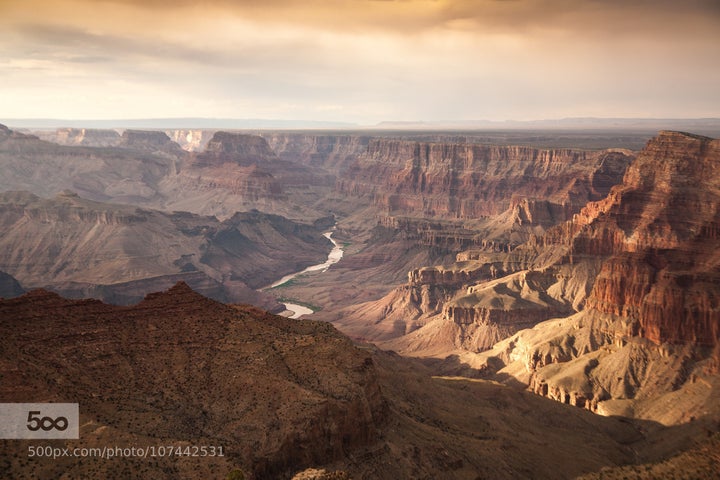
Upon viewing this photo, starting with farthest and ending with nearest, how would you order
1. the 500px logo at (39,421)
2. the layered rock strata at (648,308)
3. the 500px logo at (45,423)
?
the layered rock strata at (648,308), the 500px logo at (45,423), the 500px logo at (39,421)

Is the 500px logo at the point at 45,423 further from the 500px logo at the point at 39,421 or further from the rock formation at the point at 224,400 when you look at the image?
the rock formation at the point at 224,400

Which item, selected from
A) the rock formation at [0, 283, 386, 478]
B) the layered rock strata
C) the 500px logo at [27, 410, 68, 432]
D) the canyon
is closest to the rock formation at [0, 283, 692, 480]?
the rock formation at [0, 283, 386, 478]

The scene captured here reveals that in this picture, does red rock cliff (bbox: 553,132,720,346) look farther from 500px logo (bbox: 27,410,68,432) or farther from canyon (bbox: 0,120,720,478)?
500px logo (bbox: 27,410,68,432)

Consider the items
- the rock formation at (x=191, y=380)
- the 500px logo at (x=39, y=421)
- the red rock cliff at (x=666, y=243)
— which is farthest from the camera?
the red rock cliff at (x=666, y=243)

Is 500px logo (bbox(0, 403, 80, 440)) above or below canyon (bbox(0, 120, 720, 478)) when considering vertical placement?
above

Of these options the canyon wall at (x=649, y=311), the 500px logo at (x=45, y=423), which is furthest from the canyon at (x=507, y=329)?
the 500px logo at (x=45, y=423)

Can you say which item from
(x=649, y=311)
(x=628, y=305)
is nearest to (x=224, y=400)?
(x=649, y=311)

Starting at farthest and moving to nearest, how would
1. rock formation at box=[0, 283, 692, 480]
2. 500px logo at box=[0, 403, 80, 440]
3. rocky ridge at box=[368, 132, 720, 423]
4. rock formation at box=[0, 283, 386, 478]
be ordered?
rocky ridge at box=[368, 132, 720, 423] → rock formation at box=[0, 283, 386, 478] → rock formation at box=[0, 283, 692, 480] → 500px logo at box=[0, 403, 80, 440]

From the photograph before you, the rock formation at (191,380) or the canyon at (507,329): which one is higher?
the rock formation at (191,380)
